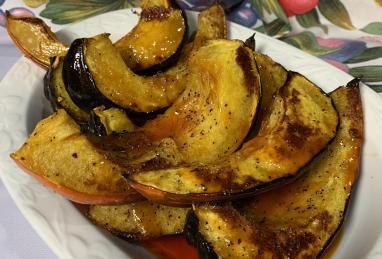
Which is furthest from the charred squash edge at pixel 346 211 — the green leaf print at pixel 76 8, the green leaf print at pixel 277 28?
the green leaf print at pixel 76 8

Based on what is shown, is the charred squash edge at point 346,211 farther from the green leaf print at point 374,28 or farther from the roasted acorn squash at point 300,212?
the green leaf print at point 374,28

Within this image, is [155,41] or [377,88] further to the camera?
[377,88]

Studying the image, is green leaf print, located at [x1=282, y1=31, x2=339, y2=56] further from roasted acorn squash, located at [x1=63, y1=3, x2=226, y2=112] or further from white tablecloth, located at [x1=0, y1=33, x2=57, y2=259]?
white tablecloth, located at [x1=0, y1=33, x2=57, y2=259]

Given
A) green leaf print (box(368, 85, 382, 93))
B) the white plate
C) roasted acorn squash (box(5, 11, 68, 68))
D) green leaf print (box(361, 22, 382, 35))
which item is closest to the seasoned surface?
the white plate

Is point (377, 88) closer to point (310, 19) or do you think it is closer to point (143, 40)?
point (310, 19)

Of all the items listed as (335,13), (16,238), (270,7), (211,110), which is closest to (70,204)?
(16,238)

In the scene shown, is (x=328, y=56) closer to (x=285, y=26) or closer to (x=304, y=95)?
(x=285, y=26)
